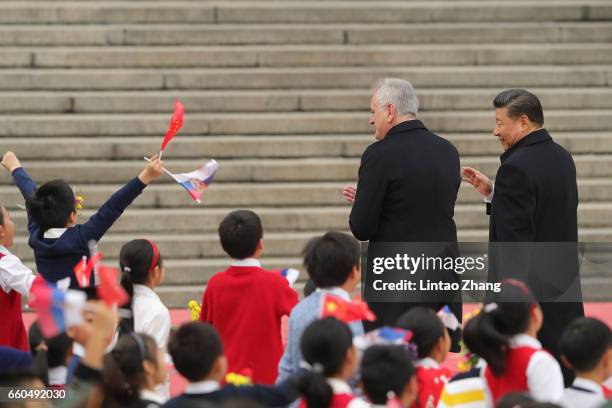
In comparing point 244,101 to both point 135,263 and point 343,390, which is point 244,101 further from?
point 343,390

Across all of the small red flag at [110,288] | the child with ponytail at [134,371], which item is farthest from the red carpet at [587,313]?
the small red flag at [110,288]

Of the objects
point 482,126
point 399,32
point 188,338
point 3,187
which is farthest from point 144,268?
point 399,32

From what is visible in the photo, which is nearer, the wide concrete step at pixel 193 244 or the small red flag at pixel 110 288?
the small red flag at pixel 110 288

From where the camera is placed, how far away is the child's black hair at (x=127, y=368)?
3.93 meters

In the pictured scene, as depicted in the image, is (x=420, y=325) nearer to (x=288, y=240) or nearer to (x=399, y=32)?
(x=288, y=240)

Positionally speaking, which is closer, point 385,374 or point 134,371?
point 385,374

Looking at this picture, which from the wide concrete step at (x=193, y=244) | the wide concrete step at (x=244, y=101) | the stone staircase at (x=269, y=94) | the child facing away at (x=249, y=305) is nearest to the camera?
the child facing away at (x=249, y=305)

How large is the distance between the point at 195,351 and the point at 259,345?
1.40 m

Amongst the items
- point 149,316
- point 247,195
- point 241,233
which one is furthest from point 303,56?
point 149,316

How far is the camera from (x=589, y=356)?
423 cm

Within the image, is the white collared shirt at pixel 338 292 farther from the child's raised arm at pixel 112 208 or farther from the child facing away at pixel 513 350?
the child's raised arm at pixel 112 208

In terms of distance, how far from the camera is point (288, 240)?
9570mm

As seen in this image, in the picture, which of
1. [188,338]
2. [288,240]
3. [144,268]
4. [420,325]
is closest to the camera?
[188,338]

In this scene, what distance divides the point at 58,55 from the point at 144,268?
230 inches
